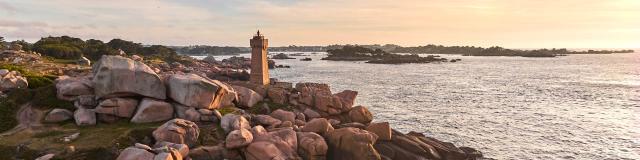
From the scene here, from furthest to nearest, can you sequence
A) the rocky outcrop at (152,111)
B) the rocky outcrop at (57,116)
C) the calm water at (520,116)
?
1. the calm water at (520,116)
2. the rocky outcrop at (152,111)
3. the rocky outcrop at (57,116)

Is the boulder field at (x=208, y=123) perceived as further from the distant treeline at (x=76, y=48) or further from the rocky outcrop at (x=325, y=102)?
the distant treeline at (x=76, y=48)

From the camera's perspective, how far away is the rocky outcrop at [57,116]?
28734 millimetres

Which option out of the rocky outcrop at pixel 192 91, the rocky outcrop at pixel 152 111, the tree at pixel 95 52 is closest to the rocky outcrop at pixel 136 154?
the rocky outcrop at pixel 152 111

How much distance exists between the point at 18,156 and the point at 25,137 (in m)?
2.87

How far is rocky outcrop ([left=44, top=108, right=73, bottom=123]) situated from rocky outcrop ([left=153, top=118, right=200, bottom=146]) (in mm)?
6923

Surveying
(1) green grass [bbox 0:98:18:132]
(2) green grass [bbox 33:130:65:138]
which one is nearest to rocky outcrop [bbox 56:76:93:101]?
(1) green grass [bbox 0:98:18:132]

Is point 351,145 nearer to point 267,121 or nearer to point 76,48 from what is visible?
point 267,121

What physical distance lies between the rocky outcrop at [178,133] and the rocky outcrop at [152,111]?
315 cm

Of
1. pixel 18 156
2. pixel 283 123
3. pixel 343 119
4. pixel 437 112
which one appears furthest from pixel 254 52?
pixel 18 156

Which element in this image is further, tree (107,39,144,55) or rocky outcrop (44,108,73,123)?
tree (107,39,144,55)

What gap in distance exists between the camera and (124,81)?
29828mm

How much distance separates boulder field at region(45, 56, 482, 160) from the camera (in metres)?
25.9

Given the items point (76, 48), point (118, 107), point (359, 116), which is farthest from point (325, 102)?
point (76, 48)

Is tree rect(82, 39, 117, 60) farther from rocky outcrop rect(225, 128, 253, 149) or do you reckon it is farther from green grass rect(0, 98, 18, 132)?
rocky outcrop rect(225, 128, 253, 149)
